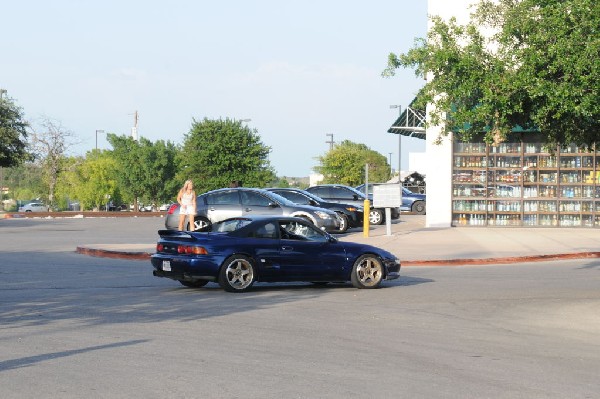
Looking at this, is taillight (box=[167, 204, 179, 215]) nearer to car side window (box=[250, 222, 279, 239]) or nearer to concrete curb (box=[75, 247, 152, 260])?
concrete curb (box=[75, 247, 152, 260])

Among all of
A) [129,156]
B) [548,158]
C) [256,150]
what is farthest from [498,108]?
[129,156]

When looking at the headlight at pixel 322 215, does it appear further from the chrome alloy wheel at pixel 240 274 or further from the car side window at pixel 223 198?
the chrome alloy wheel at pixel 240 274

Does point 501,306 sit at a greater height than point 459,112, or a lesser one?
lesser

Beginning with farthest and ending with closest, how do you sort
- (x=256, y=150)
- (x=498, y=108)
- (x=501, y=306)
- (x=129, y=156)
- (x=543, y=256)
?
(x=129, y=156) → (x=256, y=150) → (x=543, y=256) → (x=498, y=108) → (x=501, y=306)

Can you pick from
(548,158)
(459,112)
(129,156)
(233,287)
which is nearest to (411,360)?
(233,287)

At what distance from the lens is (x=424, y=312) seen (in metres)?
14.3

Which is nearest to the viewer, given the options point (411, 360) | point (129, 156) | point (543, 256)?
point (411, 360)

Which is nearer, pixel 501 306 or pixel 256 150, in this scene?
pixel 501 306

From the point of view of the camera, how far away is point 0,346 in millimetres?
10570

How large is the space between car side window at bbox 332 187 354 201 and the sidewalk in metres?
2.57

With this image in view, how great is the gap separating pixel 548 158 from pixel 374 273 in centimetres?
2276

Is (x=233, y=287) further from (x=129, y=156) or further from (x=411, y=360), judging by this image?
(x=129, y=156)

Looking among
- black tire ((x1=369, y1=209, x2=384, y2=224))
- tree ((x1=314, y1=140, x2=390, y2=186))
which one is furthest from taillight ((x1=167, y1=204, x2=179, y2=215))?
tree ((x1=314, y1=140, x2=390, y2=186))

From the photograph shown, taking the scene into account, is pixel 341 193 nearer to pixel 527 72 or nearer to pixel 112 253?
pixel 112 253
